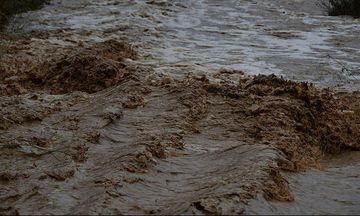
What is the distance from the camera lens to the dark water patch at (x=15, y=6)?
9341 millimetres

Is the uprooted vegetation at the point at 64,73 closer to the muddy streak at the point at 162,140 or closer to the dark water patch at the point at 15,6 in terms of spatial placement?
the muddy streak at the point at 162,140

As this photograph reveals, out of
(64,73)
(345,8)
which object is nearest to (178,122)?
(64,73)

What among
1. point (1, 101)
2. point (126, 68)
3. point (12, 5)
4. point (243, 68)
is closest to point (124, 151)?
point (1, 101)

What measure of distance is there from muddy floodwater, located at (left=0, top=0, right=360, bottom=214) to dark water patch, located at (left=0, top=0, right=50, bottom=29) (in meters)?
1.61

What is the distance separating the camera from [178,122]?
4.17 metres

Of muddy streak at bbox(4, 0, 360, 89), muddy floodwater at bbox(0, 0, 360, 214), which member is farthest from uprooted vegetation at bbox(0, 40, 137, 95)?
muddy streak at bbox(4, 0, 360, 89)

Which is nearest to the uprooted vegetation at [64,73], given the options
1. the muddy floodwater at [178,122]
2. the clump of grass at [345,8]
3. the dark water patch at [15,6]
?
the muddy floodwater at [178,122]

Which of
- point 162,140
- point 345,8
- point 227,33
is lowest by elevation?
point 162,140

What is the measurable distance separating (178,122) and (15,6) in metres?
6.56

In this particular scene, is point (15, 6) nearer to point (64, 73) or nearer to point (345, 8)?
point (64, 73)

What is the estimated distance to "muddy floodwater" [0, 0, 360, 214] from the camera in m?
2.95

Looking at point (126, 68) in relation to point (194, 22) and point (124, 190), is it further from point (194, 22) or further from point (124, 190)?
point (194, 22)

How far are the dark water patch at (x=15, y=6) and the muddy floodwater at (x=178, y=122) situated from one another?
1609 mm

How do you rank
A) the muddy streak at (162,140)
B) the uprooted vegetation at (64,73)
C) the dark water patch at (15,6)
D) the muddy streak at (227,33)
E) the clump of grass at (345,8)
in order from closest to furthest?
1. the muddy streak at (162,140)
2. the uprooted vegetation at (64,73)
3. the muddy streak at (227,33)
4. the clump of grass at (345,8)
5. the dark water patch at (15,6)
